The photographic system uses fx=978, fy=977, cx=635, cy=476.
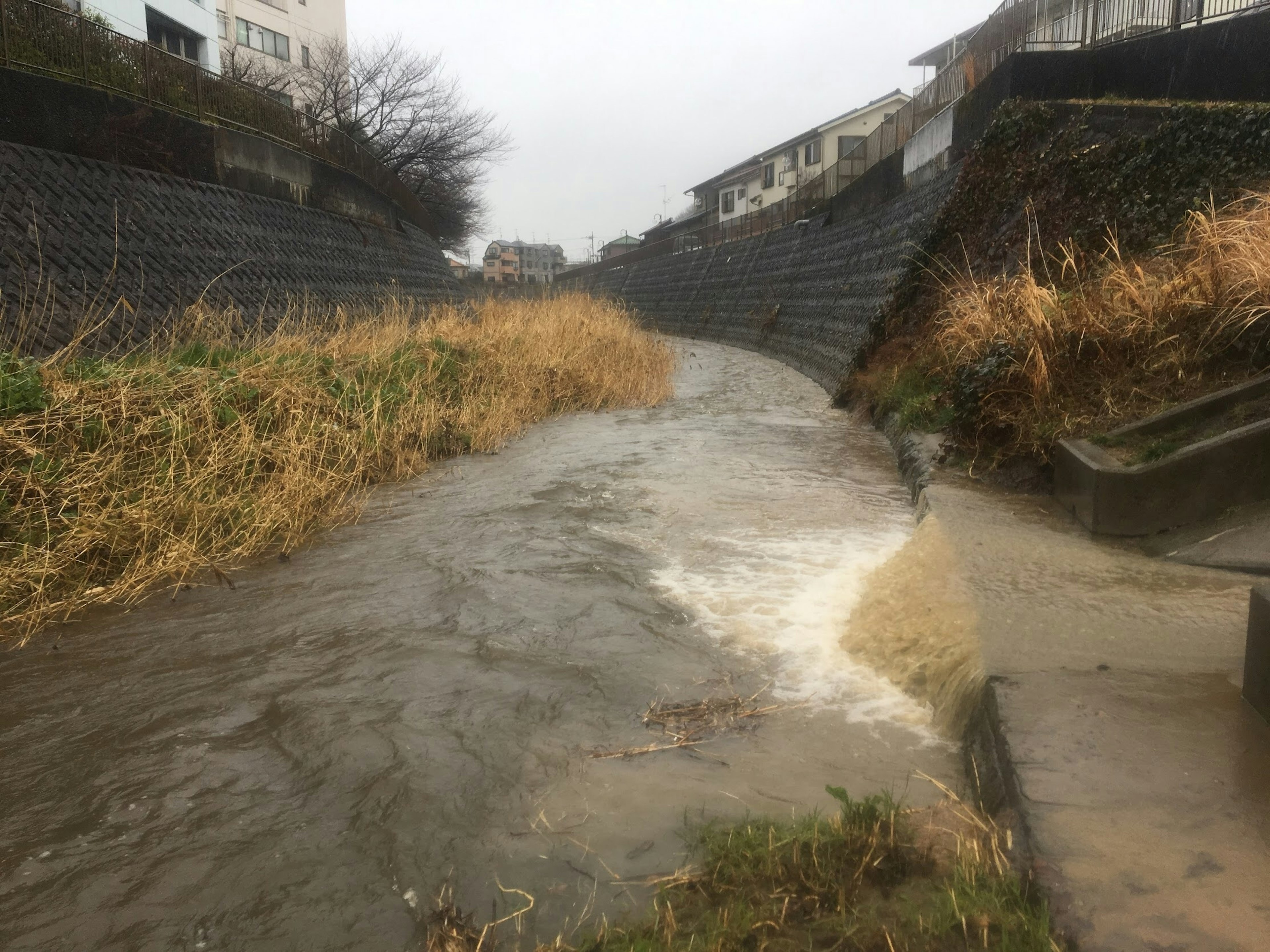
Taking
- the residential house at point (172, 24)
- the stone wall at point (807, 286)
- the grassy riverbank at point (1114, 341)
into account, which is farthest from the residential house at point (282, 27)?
the grassy riverbank at point (1114, 341)

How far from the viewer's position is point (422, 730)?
3.89 metres

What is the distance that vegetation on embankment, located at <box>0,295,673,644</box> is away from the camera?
549 cm

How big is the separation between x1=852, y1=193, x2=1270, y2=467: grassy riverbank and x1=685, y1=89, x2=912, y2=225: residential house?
31.7m

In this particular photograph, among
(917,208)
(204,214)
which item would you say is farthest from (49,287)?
(917,208)

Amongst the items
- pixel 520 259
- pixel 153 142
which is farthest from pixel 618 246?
pixel 153 142

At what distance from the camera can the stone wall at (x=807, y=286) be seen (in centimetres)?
1427

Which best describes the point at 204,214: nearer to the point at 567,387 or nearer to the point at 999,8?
the point at 567,387

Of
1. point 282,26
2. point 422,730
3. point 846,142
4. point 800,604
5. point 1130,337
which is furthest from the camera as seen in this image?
point 846,142

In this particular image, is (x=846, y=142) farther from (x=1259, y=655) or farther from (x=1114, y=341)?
(x=1259, y=655)

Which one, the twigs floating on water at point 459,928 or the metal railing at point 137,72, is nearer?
the twigs floating on water at point 459,928

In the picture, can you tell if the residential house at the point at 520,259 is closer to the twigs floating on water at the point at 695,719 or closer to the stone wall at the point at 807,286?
the stone wall at the point at 807,286

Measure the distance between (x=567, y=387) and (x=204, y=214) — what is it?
6.19 m

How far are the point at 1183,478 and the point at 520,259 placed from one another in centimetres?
10725

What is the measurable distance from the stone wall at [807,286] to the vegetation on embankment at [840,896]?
35.3 ft
